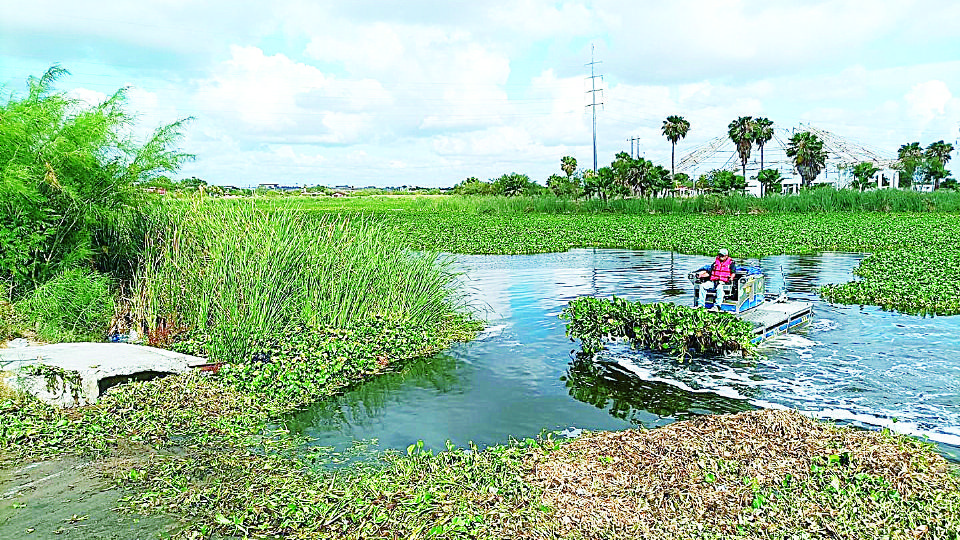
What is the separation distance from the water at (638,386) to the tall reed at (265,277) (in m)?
1.23

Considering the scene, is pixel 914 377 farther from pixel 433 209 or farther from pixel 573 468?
pixel 433 209

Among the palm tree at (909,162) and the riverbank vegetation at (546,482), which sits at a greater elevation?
the palm tree at (909,162)

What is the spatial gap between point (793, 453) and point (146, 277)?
8.00m

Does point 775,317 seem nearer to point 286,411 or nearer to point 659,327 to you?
point 659,327

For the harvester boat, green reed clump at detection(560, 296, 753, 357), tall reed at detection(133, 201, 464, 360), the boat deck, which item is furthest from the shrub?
the boat deck

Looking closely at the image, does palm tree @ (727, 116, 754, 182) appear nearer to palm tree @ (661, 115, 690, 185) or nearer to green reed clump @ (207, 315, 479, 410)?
palm tree @ (661, 115, 690, 185)

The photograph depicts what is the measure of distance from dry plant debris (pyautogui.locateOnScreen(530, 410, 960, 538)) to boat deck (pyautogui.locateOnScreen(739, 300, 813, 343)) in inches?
152

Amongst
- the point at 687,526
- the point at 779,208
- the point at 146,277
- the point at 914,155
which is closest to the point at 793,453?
the point at 687,526

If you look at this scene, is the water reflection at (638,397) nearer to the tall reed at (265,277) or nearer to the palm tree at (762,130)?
the tall reed at (265,277)

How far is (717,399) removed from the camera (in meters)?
7.86

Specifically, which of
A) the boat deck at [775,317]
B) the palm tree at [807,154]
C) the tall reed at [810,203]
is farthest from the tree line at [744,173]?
the boat deck at [775,317]

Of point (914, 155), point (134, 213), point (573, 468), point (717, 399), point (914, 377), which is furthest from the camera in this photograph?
point (914, 155)

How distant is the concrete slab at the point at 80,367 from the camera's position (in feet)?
23.0

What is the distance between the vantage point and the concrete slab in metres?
7.02
